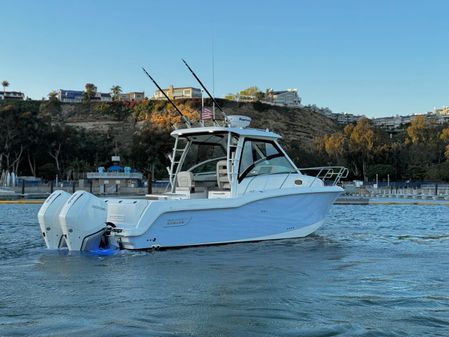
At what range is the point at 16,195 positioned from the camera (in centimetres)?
4678

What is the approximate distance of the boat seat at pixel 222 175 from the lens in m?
13.2

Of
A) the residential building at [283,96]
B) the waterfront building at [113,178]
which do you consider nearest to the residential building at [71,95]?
the residential building at [283,96]

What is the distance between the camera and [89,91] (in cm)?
14962

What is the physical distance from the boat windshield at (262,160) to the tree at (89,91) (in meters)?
138

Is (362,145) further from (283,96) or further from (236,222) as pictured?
(283,96)

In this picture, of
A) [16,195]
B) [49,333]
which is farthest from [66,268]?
[16,195]

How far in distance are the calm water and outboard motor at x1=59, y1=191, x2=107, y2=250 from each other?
1.39 feet

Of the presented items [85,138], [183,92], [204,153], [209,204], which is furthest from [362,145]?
[183,92]

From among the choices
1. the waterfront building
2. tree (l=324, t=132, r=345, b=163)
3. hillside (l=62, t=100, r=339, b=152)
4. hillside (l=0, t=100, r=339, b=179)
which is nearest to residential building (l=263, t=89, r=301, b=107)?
hillside (l=62, t=100, r=339, b=152)

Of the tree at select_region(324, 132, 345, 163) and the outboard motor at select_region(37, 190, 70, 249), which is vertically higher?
the tree at select_region(324, 132, 345, 163)

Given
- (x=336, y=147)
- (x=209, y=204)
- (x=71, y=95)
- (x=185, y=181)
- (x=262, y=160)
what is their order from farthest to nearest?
(x=71, y=95) → (x=336, y=147) → (x=185, y=181) → (x=262, y=160) → (x=209, y=204)

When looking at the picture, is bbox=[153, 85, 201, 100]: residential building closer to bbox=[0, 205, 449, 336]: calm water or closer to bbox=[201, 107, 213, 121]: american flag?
bbox=[201, 107, 213, 121]: american flag

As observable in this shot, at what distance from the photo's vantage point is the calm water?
18.5 feet

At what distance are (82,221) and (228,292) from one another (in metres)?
3.97
